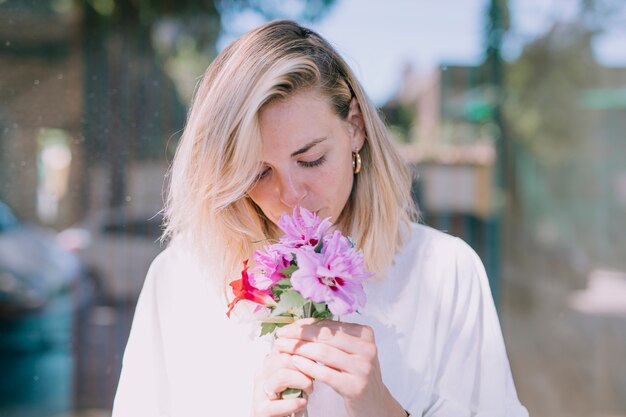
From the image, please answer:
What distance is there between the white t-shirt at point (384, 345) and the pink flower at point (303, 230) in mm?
346

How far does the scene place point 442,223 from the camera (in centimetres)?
345

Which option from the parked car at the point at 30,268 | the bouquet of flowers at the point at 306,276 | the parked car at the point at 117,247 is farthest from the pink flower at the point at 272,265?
the parked car at the point at 30,268

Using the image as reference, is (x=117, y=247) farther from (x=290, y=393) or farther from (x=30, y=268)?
(x=290, y=393)

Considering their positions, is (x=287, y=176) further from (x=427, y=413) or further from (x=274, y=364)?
(x=427, y=413)

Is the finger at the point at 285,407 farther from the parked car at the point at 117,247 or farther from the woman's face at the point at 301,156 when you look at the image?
the parked car at the point at 117,247

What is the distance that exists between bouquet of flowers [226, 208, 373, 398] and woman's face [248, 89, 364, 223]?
0.22 meters

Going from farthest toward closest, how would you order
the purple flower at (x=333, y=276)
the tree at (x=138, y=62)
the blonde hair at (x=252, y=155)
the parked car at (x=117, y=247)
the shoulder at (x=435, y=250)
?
the parked car at (x=117, y=247)
the tree at (x=138, y=62)
the shoulder at (x=435, y=250)
the blonde hair at (x=252, y=155)
the purple flower at (x=333, y=276)

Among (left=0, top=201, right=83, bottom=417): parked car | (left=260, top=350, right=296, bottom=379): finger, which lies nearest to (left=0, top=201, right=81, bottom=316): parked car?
(left=0, top=201, right=83, bottom=417): parked car

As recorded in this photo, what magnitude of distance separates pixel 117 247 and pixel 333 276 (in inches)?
96.0

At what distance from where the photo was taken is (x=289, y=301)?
3.26 feet

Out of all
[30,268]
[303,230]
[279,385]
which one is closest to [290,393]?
[279,385]

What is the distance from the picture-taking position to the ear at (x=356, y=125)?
4.53 feet

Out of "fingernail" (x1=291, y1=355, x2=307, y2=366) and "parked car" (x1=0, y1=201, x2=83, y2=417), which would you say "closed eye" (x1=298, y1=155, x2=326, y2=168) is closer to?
"fingernail" (x1=291, y1=355, x2=307, y2=366)

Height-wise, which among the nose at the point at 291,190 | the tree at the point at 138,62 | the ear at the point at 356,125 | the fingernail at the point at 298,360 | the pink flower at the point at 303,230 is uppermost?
the tree at the point at 138,62
